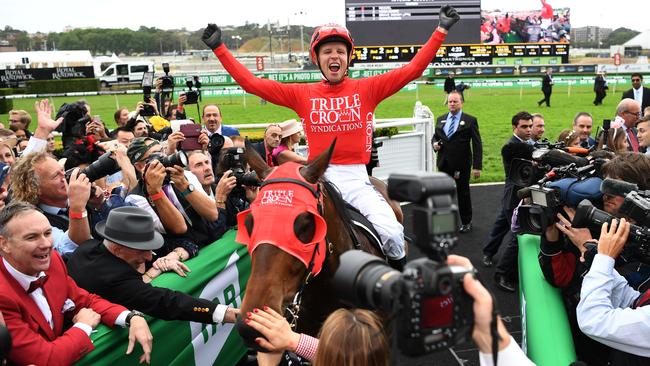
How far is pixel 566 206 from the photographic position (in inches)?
115

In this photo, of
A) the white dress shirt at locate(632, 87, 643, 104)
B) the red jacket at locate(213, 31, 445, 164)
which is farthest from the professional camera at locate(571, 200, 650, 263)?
the white dress shirt at locate(632, 87, 643, 104)

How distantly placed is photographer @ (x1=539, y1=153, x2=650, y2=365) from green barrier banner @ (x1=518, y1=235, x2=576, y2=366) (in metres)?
0.11

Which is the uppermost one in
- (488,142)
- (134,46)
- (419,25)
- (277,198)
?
(134,46)

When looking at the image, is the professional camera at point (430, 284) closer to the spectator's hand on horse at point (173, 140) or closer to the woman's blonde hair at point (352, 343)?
the woman's blonde hair at point (352, 343)

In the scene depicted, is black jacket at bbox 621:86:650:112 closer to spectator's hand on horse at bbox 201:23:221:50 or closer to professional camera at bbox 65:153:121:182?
spectator's hand on horse at bbox 201:23:221:50

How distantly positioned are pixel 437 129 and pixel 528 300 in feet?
17.3

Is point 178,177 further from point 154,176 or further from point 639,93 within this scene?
point 639,93

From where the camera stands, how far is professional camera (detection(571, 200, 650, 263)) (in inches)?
90.4

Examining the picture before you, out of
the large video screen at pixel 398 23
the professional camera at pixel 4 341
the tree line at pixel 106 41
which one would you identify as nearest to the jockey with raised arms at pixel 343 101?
the professional camera at pixel 4 341

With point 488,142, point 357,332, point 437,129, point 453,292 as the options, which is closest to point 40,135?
point 357,332

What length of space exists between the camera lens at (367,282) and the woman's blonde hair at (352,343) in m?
0.15

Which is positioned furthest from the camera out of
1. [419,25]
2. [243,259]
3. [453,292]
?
[419,25]

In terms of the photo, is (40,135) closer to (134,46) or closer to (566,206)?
(566,206)

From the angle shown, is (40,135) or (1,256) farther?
(40,135)
